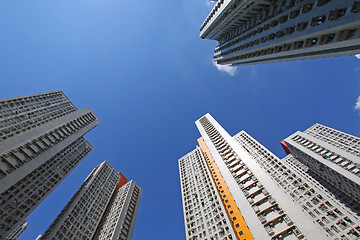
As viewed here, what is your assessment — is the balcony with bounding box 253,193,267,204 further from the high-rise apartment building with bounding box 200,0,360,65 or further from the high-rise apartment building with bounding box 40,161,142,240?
the high-rise apartment building with bounding box 40,161,142,240

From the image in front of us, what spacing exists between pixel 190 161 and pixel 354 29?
70.9m

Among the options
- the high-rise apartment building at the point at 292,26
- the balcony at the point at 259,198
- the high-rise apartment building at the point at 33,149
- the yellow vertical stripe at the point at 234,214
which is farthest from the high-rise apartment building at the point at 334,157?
the high-rise apartment building at the point at 33,149

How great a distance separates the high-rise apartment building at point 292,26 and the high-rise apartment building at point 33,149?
48.6 metres

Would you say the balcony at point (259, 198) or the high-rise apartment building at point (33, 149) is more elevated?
the high-rise apartment building at point (33, 149)

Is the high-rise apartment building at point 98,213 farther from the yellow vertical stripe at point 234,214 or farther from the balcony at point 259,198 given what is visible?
the balcony at point 259,198

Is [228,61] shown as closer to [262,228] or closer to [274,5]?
[274,5]

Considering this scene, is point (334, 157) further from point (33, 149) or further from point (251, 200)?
point (33, 149)

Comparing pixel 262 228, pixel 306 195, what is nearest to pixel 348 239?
pixel 306 195

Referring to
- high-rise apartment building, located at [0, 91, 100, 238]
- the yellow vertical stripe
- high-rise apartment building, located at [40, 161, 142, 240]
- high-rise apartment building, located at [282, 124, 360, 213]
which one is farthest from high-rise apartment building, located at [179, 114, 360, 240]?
high-rise apartment building, located at [0, 91, 100, 238]

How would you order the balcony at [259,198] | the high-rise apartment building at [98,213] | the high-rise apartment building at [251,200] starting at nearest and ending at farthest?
the high-rise apartment building at [251,200] < the balcony at [259,198] < the high-rise apartment building at [98,213]

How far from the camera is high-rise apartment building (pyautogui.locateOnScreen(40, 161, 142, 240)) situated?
2062 inches

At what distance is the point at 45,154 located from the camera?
3822 cm

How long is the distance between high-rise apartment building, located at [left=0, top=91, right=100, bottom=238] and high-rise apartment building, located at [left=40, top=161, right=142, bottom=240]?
10.2 m

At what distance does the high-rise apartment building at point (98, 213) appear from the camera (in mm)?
52375
